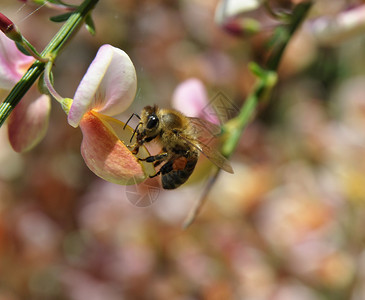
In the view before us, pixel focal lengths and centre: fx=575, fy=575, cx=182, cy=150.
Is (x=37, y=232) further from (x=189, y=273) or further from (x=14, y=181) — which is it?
(x=189, y=273)

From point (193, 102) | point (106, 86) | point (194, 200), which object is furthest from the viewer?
point (194, 200)

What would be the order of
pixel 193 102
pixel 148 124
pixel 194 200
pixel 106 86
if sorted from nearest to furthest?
pixel 106 86 < pixel 148 124 < pixel 193 102 < pixel 194 200

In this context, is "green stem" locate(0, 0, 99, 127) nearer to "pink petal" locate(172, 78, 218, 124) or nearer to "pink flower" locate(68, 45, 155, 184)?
"pink flower" locate(68, 45, 155, 184)

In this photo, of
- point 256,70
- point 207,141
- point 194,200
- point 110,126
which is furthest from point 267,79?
point 194,200

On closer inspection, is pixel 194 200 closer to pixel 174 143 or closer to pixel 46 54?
pixel 174 143

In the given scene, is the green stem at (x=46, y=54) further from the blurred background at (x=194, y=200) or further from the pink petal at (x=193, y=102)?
the blurred background at (x=194, y=200)
